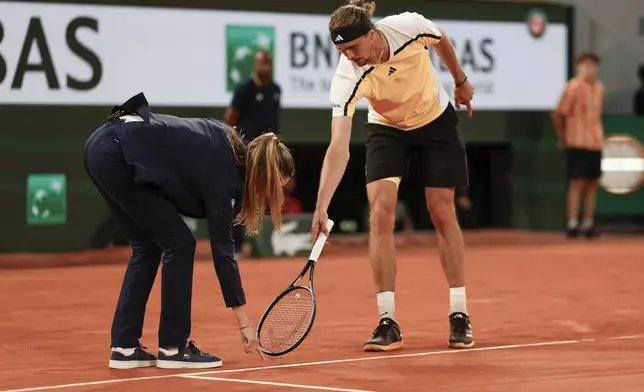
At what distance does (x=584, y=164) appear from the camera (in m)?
14.0

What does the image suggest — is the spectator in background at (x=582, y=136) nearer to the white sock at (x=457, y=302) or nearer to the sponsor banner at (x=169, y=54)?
the sponsor banner at (x=169, y=54)

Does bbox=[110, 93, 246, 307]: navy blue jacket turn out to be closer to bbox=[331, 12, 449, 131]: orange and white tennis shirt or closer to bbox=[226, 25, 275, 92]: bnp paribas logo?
bbox=[331, 12, 449, 131]: orange and white tennis shirt

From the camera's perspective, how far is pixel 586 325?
7.07 metres

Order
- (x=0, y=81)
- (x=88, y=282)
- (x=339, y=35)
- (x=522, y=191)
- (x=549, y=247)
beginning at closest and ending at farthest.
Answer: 1. (x=339, y=35)
2. (x=88, y=282)
3. (x=0, y=81)
4. (x=549, y=247)
5. (x=522, y=191)

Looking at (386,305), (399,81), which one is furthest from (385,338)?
(399,81)

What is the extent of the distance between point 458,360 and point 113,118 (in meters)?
1.79

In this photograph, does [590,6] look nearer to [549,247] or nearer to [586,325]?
[549,247]

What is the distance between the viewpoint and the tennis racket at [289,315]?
554 cm

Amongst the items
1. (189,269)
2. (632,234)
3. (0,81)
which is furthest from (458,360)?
(632,234)

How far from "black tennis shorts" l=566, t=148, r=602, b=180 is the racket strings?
8841 mm

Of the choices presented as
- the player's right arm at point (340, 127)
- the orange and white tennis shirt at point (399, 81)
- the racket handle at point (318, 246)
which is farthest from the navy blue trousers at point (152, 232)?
the orange and white tennis shirt at point (399, 81)

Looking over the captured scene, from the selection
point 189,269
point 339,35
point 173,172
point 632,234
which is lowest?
point 632,234

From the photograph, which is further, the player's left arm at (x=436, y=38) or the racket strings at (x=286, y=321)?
the player's left arm at (x=436, y=38)

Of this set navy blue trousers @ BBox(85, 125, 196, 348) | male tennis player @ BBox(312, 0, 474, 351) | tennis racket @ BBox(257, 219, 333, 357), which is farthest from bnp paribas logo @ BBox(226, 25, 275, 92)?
navy blue trousers @ BBox(85, 125, 196, 348)
